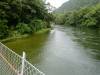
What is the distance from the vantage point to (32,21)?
101ft

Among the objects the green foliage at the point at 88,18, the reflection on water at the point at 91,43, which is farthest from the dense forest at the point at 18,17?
the green foliage at the point at 88,18

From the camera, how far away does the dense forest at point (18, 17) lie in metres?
22.0

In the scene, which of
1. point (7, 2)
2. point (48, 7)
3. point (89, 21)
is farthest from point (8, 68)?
point (89, 21)

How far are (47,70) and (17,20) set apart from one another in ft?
58.5

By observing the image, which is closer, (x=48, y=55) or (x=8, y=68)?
(x=8, y=68)

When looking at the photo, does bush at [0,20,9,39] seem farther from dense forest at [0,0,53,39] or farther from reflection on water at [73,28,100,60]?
reflection on water at [73,28,100,60]

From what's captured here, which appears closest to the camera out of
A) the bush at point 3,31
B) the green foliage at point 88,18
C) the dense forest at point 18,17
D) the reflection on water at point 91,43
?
the reflection on water at point 91,43

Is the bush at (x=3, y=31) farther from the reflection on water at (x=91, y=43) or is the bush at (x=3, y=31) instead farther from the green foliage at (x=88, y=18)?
the green foliage at (x=88, y=18)

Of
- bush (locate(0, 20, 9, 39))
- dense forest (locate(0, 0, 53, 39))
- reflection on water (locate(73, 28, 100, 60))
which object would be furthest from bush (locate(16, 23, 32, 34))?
reflection on water (locate(73, 28, 100, 60))

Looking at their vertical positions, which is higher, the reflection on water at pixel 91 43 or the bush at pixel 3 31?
the bush at pixel 3 31

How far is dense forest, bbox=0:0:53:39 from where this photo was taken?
72.0ft

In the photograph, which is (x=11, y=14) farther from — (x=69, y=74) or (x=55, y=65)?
(x=69, y=74)

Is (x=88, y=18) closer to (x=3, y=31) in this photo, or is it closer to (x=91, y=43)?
(x=91, y=43)

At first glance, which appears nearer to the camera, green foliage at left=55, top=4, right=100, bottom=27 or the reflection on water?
the reflection on water
